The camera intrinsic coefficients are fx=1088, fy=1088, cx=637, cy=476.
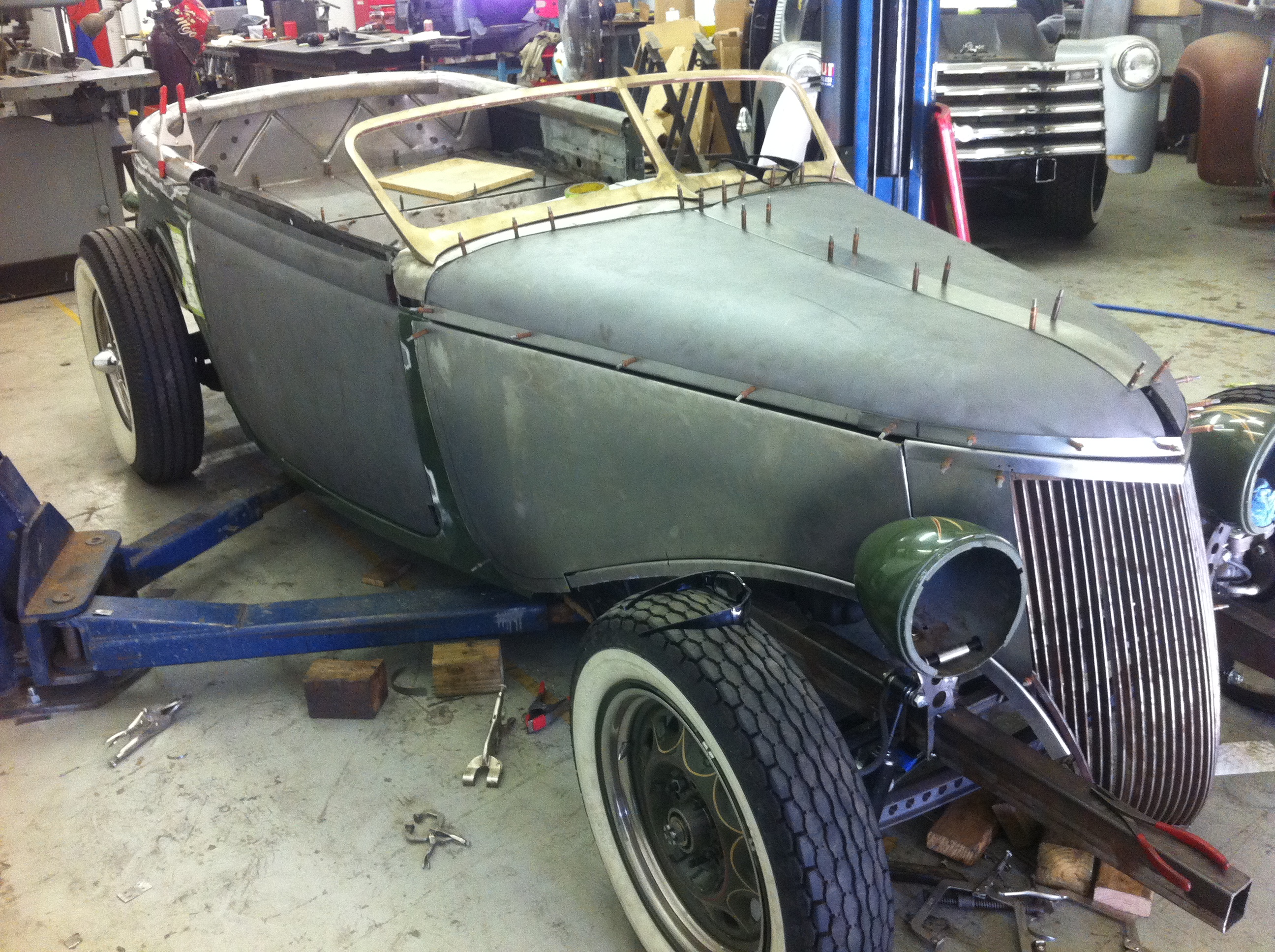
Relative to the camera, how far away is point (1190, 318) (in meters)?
5.34

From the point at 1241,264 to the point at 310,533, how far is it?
18.0 ft

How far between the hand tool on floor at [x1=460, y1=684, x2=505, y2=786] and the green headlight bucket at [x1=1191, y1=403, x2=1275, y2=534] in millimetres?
1667

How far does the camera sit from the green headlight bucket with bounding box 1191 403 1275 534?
7.06 ft

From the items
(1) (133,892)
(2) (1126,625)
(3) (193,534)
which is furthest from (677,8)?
(1) (133,892)

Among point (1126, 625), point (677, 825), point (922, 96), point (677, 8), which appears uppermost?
point (677, 8)

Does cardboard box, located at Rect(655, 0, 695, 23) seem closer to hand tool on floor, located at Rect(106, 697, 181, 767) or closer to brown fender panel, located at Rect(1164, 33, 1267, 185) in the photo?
brown fender panel, located at Rect(1164, 33, 1267, 185)

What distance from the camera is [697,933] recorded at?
1979 millimetres

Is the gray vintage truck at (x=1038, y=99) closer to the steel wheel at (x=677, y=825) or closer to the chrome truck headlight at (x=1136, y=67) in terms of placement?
the chrome truck headlight at (x=1136, y=67)

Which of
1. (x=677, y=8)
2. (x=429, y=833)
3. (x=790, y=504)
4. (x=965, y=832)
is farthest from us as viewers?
(x=677, y=8)

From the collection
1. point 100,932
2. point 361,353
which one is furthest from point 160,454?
point 100,932

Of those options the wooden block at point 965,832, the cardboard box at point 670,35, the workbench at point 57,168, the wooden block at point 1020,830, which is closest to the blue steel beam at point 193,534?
the wooden block at point 965,832

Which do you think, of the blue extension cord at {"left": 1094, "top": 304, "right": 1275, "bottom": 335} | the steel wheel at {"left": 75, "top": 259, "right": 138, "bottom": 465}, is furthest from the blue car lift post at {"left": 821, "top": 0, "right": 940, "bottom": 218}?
the steel wheel at {"left": 75, "top": 259, "right": 138, "bottom": 465}

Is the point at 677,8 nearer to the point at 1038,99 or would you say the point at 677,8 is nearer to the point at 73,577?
the point at 1038,99

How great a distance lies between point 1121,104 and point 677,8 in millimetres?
4589
